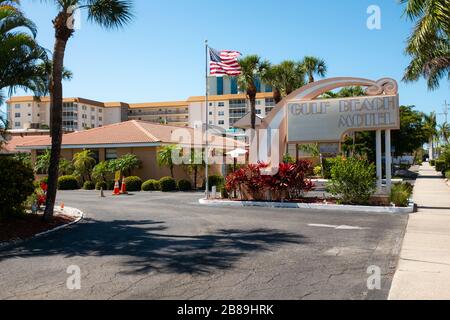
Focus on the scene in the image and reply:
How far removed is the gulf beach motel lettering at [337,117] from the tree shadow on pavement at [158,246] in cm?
779

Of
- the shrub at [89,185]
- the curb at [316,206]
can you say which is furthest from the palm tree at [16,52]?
the shrub at [89,185]

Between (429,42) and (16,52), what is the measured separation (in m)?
15.4

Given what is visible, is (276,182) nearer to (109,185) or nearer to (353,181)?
(353,181)

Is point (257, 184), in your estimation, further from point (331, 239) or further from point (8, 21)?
point (8, 21)

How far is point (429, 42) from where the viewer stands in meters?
17.3

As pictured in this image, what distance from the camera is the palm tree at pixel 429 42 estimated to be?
14.4 meters

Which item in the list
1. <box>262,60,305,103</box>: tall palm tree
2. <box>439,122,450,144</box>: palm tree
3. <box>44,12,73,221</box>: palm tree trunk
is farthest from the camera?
<box>439,122,450,144</box>: palm tree

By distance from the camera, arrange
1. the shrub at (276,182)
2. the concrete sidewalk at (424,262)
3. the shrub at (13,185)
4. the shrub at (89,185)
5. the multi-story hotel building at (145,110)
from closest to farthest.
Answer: the concrete sidewalk at (424,262) < the shrub at (13,185) < the shrub at (276,182) < the shrub at (89,185) < the multi-story hotel building at (145,110)

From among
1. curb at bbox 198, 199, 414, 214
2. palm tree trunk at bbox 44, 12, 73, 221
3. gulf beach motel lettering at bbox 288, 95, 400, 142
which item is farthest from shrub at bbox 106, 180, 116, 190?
palm tree trunk at bbox 44, 12, 73, 221

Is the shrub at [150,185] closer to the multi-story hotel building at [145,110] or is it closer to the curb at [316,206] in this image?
the curb at [316,206]

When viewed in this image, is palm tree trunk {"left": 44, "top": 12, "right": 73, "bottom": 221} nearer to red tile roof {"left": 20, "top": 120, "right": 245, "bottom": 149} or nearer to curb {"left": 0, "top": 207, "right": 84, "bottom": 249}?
curb {"left": 0, "top": 207, "right": 84, "bottom": 249}

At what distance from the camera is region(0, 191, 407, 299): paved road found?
6.11 m

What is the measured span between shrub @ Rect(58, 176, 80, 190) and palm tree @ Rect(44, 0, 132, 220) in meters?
18.8
